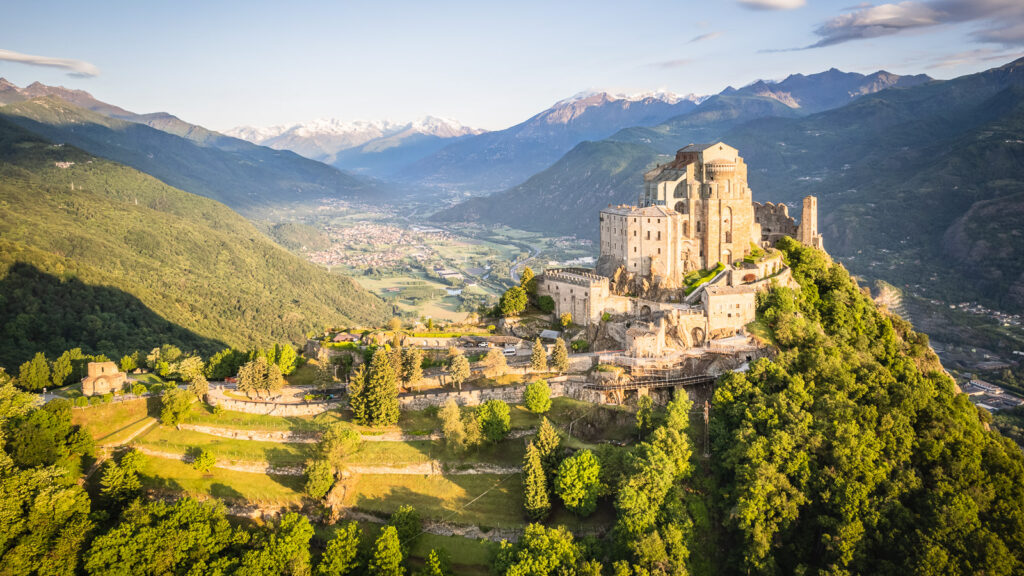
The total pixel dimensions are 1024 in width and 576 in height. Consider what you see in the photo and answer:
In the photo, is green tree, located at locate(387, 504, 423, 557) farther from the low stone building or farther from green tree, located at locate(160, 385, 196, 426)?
the low stone building

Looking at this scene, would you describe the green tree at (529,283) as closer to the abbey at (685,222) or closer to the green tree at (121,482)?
the abbey at (685,222)

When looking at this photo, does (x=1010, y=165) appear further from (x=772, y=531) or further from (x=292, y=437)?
(x=292, y=437)

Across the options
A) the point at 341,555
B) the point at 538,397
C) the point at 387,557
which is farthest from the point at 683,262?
the point at 341,555

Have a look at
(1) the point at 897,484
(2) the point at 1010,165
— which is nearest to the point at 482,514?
(1) the point at 897,484

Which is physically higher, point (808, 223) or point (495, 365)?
point (808, 223)

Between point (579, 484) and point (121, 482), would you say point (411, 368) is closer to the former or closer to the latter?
point (579, 484)

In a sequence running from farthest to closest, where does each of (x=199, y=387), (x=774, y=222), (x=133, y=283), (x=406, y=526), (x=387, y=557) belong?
1. (x=133, y=283)
2. (x=774, y=222)
3. (x=199, y=387)
4. (x=406, y=526)
5. (x=387, y=557)

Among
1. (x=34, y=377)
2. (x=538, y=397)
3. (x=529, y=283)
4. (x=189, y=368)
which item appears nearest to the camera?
(x=538, y=397)
